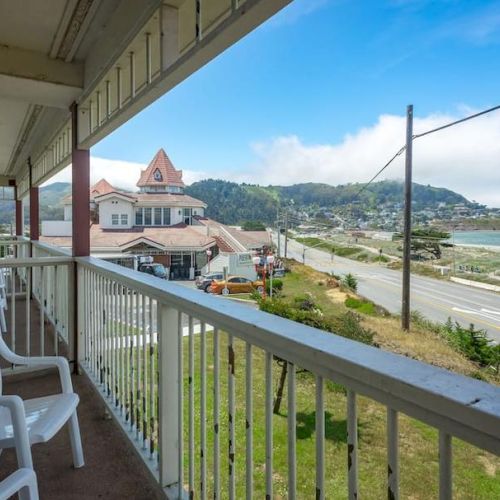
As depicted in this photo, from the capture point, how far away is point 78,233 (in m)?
3.22

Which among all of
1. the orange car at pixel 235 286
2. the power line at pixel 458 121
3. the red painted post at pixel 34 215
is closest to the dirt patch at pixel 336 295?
the orange car at pixel 235 286

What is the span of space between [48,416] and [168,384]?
538 mm

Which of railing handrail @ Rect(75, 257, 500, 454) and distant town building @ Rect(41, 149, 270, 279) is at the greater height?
distant town building @ Rect(41, 149, 270, 279)

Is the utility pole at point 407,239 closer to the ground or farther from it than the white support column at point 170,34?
closer to the ground

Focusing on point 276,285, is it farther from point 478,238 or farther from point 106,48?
point 106,48

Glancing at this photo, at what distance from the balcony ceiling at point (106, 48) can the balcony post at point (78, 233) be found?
12 cm

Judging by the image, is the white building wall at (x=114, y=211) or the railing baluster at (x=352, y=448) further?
the white building wall at (x=114, y=211)

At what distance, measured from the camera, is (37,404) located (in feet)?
5.84

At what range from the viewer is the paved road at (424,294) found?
51.9 inches

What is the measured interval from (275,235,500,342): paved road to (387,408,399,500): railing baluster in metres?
0.73

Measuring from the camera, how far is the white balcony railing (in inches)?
24.3

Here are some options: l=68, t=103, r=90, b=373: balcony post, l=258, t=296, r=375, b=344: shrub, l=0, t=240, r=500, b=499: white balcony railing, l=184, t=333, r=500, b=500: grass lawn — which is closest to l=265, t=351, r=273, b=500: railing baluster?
l=0, t=240, r=500, b=499: white balcony railing

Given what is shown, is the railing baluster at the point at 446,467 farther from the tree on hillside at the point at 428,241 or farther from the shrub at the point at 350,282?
the shrub at the point at 350,282

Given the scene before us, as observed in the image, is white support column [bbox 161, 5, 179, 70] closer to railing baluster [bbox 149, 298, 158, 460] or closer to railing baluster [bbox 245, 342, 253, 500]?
railing baluster [bbox 149, 298, 158, 460]
